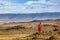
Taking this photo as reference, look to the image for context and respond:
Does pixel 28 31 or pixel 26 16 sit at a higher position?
pixel 26 16

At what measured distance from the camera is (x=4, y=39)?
2.23m

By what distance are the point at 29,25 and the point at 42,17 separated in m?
0.25

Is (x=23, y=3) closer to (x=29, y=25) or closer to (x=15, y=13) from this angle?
(x=15, y=13)

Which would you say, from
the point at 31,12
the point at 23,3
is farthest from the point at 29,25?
the point at 23,3

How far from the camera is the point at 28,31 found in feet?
7.51

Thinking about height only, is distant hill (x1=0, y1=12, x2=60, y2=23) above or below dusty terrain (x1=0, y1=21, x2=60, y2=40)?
A: above

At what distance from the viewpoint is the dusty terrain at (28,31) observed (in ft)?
7.37

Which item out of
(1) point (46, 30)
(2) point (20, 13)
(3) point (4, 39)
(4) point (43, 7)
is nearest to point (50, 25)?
(1) point (46, 30)

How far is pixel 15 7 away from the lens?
234 centimetres

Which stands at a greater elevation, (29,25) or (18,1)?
(18,1)

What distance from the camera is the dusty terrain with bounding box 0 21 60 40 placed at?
2.25 metres

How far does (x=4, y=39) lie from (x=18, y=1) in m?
0.66

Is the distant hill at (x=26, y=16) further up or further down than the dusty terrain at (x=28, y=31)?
further up

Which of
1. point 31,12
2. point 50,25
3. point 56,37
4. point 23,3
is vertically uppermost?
point 23,3
